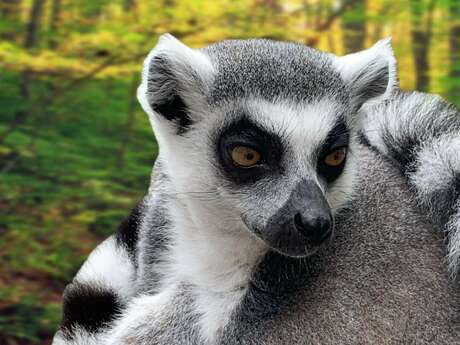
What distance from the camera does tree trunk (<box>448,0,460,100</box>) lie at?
4846 millimetres

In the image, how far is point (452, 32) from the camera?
5.59 m

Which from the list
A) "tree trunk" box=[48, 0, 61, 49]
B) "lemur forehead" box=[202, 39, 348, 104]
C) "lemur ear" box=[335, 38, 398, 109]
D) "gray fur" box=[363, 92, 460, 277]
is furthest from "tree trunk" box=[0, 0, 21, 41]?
"lemur ear" box=[335, 38, 398, 109]

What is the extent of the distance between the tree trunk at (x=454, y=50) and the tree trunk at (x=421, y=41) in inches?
6.8

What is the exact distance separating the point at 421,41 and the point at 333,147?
3.62m

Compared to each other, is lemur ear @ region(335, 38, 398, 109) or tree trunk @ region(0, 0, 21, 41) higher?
lemur ear @ region(335, 38, 398, 109)

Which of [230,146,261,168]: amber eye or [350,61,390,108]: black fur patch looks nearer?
[230,146,261,168]: amber eye

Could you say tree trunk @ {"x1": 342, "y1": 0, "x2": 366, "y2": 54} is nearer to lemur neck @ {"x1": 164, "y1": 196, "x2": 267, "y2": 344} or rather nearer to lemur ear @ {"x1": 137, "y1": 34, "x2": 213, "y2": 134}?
lemur ear @ {"x1": 137, "y1": 34, "x2": 213, "y2": 134}

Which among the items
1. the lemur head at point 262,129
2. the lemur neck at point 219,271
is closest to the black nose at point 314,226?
the lemur head at point 262,129

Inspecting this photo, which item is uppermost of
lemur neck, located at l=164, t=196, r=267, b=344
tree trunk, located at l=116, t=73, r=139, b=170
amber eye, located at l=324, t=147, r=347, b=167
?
amber eye, located at l=324, t=147, r=347, b=167

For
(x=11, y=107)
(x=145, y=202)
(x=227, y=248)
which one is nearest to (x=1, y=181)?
(x=11, y=107)

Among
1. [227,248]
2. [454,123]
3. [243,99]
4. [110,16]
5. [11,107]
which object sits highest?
[243,99]

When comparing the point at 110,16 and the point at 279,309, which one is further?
the point at 110,16

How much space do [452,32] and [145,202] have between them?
3.50m

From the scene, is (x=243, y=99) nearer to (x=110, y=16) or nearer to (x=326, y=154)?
(x=326, y=154)
